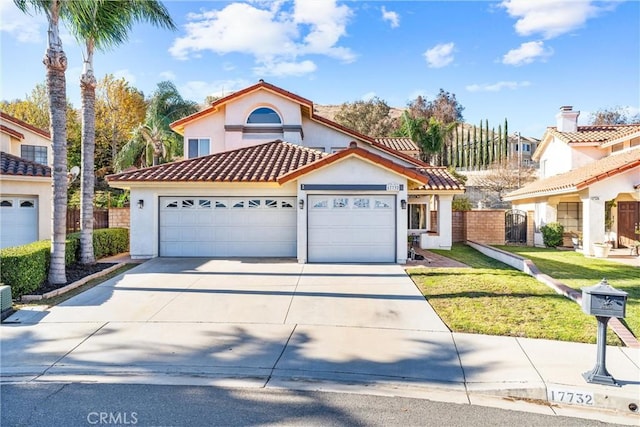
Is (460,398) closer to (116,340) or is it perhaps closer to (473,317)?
(473,317)

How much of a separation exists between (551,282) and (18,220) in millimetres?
17589

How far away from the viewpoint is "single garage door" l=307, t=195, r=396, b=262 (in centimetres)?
1322

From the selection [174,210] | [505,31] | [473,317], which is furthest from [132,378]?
[505,31]

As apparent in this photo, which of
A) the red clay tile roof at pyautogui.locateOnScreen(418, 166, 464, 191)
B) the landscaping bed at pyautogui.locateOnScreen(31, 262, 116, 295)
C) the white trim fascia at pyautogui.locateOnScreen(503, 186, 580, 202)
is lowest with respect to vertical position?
the landscaping bed at pyautogui.locateOnScreen(31, 262, 116, 295)

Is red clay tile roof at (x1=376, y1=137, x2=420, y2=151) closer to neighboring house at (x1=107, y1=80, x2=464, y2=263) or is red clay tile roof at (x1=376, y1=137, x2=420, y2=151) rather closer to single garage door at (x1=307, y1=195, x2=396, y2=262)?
neighboring house at (x1=107, y1=80, x2=464, y2=263)

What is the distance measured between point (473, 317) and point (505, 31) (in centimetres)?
1593

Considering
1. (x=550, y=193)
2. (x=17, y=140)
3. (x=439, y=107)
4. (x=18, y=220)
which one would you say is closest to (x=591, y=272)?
(x=550, y=193)

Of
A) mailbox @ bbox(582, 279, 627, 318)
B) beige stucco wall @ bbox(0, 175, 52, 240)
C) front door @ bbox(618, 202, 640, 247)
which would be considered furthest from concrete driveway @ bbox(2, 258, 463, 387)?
front door @ bbox(618, 202, 640, 247)

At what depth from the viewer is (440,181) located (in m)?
17.7

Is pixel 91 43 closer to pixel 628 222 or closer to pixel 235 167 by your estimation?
pixel 235 167

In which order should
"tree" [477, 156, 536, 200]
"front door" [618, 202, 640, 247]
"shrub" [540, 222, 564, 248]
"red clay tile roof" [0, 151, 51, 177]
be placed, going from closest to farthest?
"red clay tile roof" [0, 151, 51, 177] < "front door" [618, 202, 640, 247] < "shrub" [540, 222, 564, 248] < "tree" [477, 156, 536, 200]

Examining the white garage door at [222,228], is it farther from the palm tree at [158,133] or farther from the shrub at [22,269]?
the palm tree at [158,133]

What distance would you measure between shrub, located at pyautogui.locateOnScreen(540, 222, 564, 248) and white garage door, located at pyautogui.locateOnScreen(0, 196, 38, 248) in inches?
896


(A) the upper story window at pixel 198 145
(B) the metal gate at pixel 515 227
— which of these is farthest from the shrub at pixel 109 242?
(B) the metal gate at pixel 515 227
